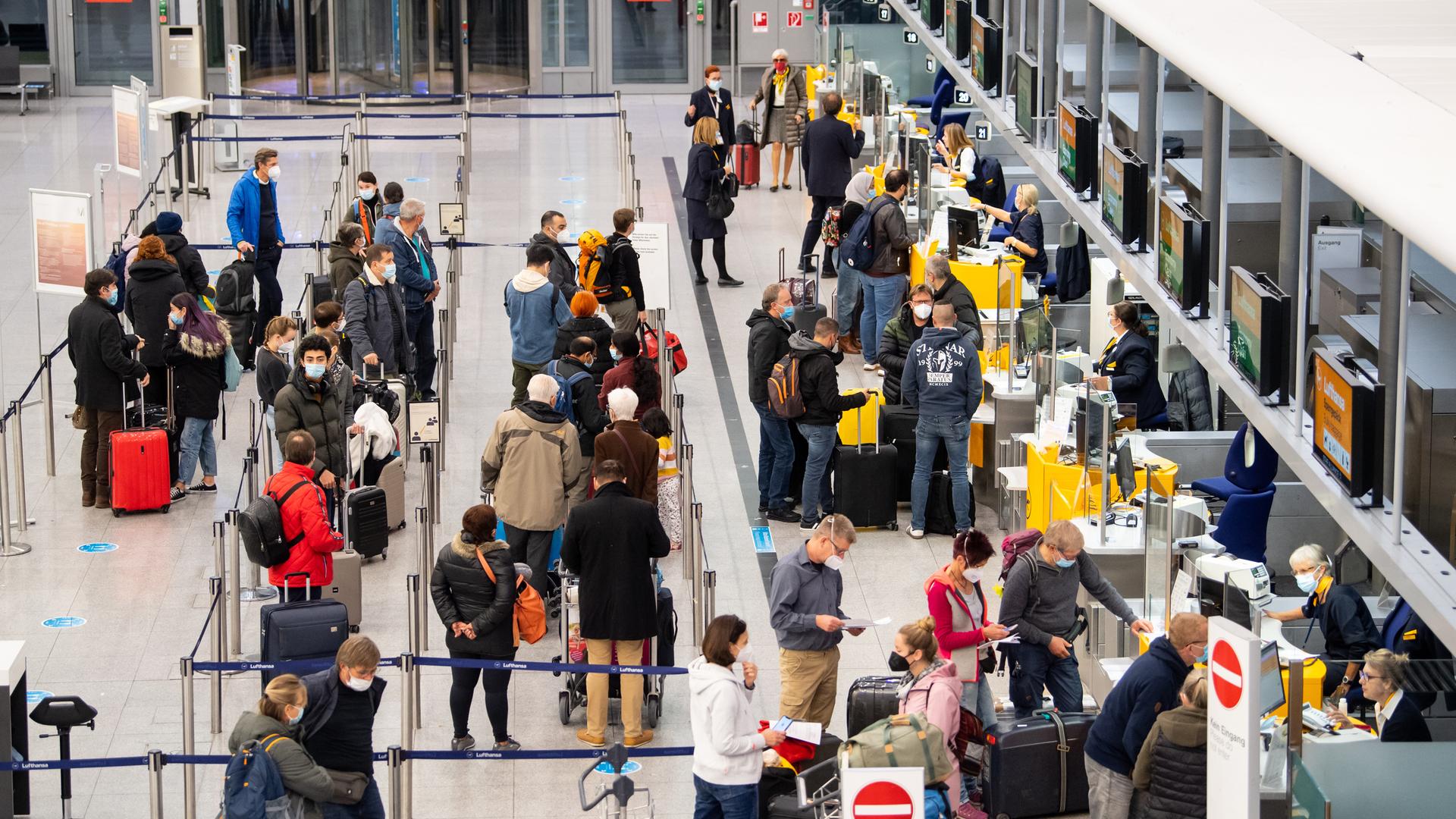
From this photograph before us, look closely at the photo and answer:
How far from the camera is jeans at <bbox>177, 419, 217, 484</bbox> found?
13.1 m

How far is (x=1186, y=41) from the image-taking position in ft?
35.0

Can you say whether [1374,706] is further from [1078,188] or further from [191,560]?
[191,560]

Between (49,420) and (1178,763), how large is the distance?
8842 millimetres

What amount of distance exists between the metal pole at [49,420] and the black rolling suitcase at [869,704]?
675cm

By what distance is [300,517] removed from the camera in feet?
33.6

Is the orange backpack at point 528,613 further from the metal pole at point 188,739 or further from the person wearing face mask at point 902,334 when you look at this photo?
the person wearing face mask at point 902,334

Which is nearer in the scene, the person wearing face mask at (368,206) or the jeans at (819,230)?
the person wearing face mask at (368,206)

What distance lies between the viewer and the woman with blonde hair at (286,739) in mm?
7684

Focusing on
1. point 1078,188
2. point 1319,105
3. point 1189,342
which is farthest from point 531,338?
point 1319,105

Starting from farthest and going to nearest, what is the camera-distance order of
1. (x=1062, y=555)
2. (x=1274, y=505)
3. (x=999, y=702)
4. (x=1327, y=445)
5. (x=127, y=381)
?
(x=127, y=381)
(x=1274, y=505)
(x=999, y=702)
(x=1062, y=555)
(x=1327, y=445)

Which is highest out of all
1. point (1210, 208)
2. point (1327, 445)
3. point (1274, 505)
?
point (1210, 208)

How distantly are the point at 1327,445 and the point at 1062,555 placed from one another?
1.35 meters

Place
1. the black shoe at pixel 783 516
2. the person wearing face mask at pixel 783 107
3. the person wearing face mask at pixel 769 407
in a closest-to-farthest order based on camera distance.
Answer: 1. the person wearing face mask at pixel 769 407
2. the black shoe at pixel 783 516
3. the person wearing face mask at pixel 783 107

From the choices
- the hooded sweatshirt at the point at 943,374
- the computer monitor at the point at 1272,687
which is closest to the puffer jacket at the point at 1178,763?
the computer monitor at the point at 1272,687
